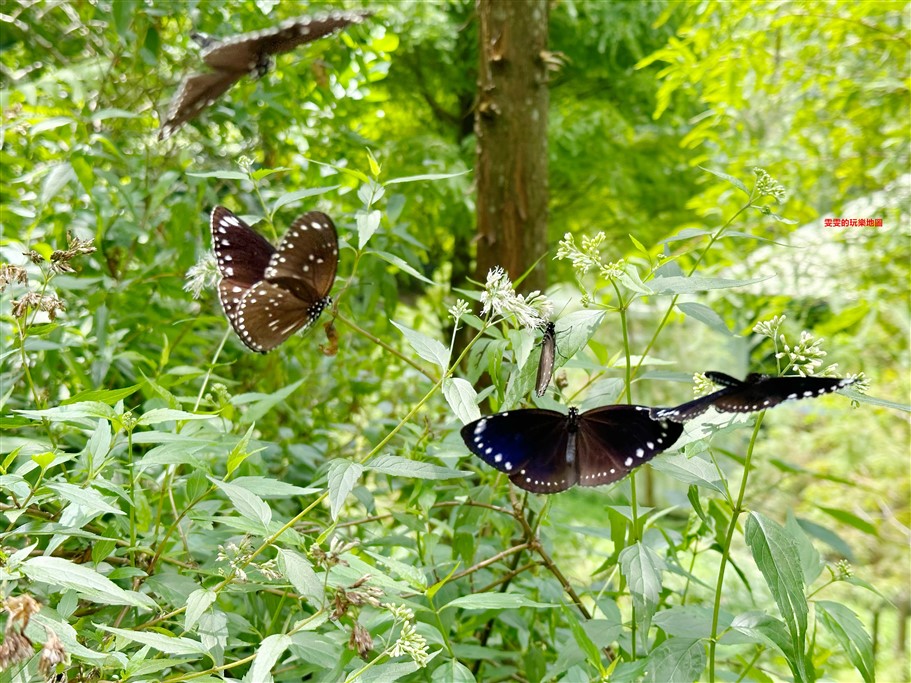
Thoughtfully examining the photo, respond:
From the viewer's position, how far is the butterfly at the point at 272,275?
2.63 ft

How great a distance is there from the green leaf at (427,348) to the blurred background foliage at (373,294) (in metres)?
0.05

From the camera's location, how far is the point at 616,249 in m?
4.66

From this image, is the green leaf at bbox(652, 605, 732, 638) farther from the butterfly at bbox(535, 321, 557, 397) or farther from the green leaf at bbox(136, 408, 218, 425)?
the green leaf at bbox(136, 408, 218, 425)

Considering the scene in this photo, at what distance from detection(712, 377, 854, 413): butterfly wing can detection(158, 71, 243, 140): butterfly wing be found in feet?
3.07

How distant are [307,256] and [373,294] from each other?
0.59m

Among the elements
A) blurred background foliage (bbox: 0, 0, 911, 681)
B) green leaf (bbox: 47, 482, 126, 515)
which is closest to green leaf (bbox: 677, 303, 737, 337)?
blurred background foliage (bbox: 0, 0, 911, 681)

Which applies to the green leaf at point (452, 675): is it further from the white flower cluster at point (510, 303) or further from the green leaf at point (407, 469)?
the white flower cluster at point (510, 303)

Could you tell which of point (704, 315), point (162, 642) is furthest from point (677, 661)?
point (162, 642)

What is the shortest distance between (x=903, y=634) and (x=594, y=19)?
342 centimetres

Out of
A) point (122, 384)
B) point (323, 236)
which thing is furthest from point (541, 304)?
point (122, 384)

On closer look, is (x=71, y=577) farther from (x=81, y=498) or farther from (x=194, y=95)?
(x=194, y=95)

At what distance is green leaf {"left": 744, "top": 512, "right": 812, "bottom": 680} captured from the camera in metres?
0.54

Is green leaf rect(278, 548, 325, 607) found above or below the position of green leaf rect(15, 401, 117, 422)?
below

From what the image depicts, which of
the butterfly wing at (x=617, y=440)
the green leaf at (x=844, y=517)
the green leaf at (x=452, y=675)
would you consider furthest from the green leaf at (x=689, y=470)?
the green leaf at (x=844, y=517)
